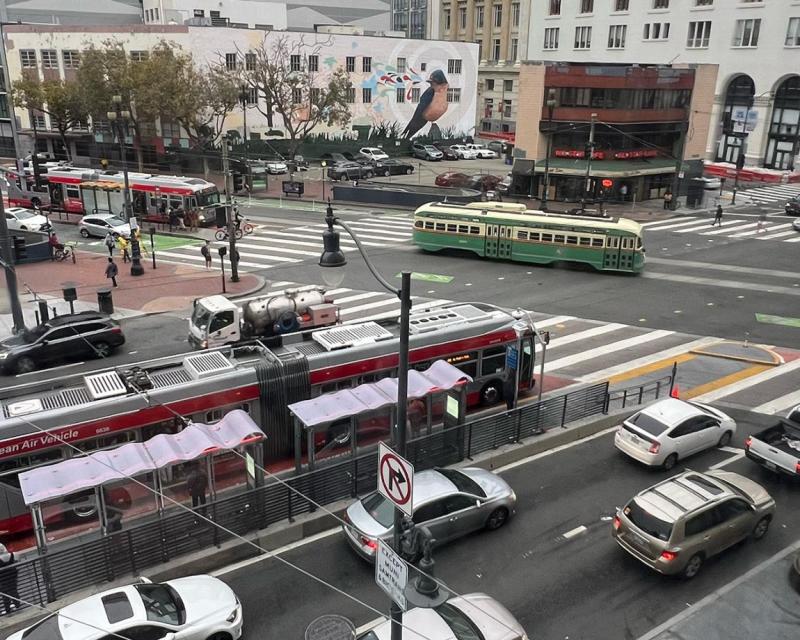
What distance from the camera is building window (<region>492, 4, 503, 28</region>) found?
336 ft

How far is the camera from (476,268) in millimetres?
36500

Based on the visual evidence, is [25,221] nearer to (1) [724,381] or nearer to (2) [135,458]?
(2) [135,458]

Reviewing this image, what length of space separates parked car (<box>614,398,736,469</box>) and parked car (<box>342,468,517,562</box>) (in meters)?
3.94

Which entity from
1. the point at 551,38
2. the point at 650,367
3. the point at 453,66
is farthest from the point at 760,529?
the point at 551,38

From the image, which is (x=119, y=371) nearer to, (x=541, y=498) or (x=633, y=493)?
(x=541, y=498)

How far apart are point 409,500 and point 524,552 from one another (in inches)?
223

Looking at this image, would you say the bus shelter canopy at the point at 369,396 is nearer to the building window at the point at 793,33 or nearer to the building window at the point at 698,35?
the building window at the point at 793,33

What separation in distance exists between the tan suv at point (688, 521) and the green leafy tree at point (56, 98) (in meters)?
65.8

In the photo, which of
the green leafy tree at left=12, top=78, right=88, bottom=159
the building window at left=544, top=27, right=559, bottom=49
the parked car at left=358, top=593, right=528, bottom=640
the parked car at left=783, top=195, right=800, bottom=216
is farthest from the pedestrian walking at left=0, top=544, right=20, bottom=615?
the building window at left=544, top=27, right=559, bottom=49

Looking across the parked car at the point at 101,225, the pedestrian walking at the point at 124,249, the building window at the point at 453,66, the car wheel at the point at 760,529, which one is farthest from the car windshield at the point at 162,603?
the building window at the point at 453,66

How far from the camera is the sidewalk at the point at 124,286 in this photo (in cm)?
2936

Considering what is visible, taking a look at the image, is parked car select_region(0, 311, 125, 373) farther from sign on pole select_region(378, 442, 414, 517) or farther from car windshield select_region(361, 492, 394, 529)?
sign on pole select_region(378, 442, 414, 517)

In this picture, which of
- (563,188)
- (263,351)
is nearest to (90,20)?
(563,188)

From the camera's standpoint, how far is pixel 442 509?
13430mm
